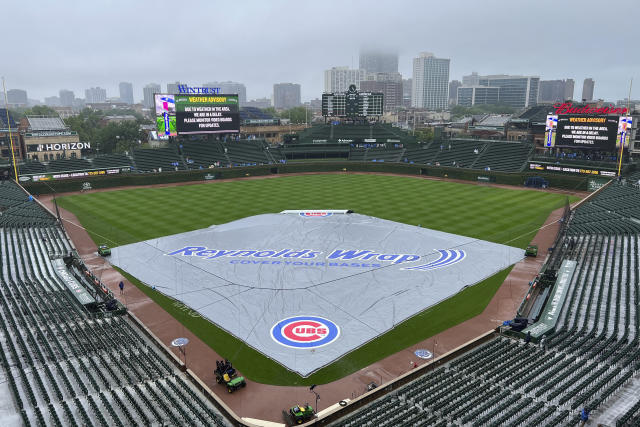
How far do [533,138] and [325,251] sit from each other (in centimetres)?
8454

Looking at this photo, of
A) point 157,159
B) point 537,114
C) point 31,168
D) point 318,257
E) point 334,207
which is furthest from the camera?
point 537,114

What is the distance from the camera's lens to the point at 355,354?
81.5 feet

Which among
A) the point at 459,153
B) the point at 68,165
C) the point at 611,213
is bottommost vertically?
the point at 611,213

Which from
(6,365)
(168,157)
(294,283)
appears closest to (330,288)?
(294,283)

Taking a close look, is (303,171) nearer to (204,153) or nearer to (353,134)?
(204,153)

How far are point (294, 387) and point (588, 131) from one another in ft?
238

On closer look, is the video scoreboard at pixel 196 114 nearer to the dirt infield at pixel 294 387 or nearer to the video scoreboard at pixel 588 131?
the dirt infield at pixel 294 387

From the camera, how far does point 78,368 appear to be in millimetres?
21625

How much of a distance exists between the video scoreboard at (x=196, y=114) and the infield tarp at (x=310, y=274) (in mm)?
43914

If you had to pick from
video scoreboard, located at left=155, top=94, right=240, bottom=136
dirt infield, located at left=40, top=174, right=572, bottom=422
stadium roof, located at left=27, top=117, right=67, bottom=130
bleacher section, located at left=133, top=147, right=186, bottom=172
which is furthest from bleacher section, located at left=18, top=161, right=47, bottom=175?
dirt infield, located at left=40, top=174, right=572, bottom=422

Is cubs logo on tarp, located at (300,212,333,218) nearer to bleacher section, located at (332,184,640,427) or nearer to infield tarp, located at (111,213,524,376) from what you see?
infield tarp, located at (111,213,524,376)

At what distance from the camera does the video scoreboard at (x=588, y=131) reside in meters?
69.3

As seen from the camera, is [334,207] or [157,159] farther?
[157,159]

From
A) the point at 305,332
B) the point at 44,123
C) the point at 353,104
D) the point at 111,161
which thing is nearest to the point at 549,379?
the point at 305,332
